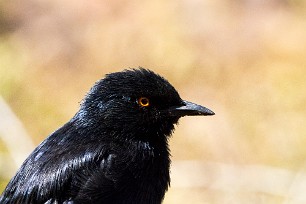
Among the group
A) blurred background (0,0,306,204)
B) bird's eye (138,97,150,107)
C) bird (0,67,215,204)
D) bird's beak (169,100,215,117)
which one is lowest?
bird (0,67,215,204)

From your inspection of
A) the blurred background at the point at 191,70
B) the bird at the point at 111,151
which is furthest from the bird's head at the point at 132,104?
the blurred background at the point at 191,70

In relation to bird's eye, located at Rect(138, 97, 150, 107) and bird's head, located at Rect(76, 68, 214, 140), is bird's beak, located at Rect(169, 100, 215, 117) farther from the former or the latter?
bird's eye, located at Rect(138, 97, 150, 107)

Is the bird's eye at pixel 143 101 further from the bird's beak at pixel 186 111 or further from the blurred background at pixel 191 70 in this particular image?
the blurred background at pixel 191 70

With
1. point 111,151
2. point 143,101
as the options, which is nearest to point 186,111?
point 143,101

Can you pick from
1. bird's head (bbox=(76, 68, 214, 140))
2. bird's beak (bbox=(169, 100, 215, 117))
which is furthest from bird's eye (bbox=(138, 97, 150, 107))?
bird's beak (bbox=(169, 100, 215, 117))

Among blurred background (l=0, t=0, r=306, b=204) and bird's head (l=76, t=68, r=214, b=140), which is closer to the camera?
bird's head (l=76, t=68, r=214, b=140)

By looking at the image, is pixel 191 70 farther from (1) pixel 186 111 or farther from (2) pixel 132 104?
(2) pixel 132 104

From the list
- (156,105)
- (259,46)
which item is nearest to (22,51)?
(259,46)

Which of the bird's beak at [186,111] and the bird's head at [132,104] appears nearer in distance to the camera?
the bird's head at [132,104]
